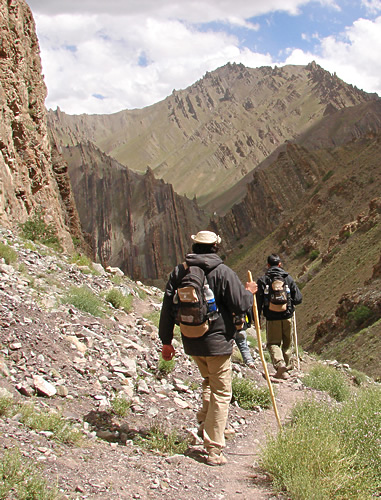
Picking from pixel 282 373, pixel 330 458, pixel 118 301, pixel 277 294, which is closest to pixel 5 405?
pixel 330 458

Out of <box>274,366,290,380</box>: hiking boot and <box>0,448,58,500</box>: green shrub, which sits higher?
<box>0,448,58,500</box>: green shrub

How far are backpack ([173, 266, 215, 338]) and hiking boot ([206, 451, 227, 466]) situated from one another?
3.67ft

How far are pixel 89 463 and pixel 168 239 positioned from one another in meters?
87.4

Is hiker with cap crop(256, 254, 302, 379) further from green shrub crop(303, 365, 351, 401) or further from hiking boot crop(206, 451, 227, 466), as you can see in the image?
hiking boot crop(206, 451, 227, 466)

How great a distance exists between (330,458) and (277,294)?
3.74 m

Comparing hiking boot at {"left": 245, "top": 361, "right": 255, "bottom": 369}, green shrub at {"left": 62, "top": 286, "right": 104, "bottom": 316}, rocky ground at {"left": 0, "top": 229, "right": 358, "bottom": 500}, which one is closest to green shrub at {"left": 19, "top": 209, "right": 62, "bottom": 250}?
rocky ground at {"left": 0, "top": 229, "right": 358, "bottom": 500}

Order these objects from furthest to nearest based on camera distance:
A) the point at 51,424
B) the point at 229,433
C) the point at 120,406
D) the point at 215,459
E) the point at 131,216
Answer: the point at 131,216 → the point at 229,433 → the point at 120,406 → the point at 215,459 → the point at 51,424

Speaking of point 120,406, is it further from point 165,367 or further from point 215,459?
point 165,367

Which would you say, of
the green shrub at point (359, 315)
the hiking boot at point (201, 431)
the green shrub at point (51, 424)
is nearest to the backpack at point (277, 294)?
the hiking boot at point (201, 431)

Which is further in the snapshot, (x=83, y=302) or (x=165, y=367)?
(x=83, y=302)

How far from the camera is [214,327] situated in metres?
4.49

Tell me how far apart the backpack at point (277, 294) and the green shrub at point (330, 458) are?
276 centimetres

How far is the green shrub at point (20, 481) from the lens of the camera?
3.11m

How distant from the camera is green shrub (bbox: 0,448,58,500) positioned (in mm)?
3105
